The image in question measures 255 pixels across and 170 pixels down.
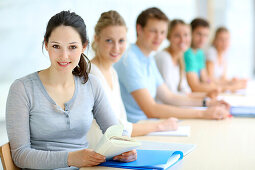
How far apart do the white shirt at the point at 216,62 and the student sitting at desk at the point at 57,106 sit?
314 cm

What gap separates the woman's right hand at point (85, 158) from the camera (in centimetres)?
126

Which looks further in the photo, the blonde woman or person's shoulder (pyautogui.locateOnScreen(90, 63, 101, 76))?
the blonde woman

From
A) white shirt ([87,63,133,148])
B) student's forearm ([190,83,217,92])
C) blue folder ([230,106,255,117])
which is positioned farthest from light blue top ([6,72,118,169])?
student's forearm ([190,83,217,92])

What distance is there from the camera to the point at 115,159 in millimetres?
1337

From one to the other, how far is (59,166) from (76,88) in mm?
362

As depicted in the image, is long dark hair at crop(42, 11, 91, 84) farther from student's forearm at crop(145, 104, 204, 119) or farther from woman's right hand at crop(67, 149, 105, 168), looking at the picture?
student's forearm at crop(145, 104, 204, 119)

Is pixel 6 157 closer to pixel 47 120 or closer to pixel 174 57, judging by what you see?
pixel 47 120

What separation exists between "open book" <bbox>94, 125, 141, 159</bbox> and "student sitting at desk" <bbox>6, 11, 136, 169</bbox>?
42 mm

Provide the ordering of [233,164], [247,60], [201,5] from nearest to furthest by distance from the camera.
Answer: [233,164], [201,5], [247,60]

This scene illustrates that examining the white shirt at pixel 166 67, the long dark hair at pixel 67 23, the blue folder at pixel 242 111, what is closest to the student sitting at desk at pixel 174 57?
the white shirt at pixel 166 67

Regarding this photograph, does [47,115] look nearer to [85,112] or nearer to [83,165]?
[85,112]

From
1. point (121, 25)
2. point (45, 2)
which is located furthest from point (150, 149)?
point (45, 2)

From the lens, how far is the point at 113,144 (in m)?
1.19

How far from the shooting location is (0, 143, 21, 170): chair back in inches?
51.7
